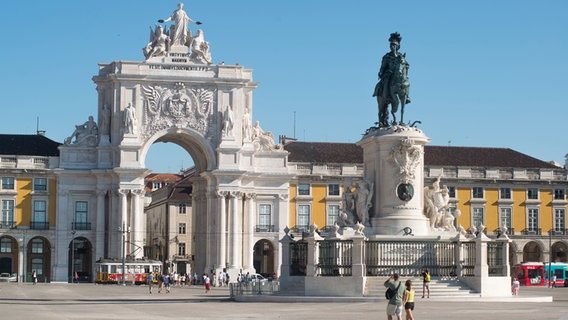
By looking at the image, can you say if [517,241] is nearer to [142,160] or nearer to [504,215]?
[504,215]

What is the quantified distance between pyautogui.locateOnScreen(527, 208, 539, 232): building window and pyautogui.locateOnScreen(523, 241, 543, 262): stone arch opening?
1.28 meters

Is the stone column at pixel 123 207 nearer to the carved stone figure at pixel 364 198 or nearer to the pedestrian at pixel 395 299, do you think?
the carved stone figure at pixel 364 198

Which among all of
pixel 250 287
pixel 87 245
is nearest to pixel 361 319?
pixel 250 287

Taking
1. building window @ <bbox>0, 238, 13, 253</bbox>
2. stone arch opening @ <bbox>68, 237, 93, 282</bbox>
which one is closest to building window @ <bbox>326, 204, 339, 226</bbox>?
stone arch opening @ <bbox>68, 237, 93, 282</bbox>

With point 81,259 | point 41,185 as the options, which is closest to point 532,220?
point 81,259

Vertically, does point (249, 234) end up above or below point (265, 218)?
below

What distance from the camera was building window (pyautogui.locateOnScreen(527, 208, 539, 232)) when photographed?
102 m

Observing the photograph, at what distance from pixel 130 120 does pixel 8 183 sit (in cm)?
1072

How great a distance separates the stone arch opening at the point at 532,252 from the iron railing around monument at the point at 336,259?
5933cm

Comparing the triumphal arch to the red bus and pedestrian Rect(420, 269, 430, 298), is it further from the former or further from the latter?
pedestrian Rect(420, 269, 430, 298)

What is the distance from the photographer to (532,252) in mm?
103625

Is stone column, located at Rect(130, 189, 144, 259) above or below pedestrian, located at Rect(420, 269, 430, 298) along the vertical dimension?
above

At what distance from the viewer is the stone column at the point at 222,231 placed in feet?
302

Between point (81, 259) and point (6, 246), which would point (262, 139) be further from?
point (6, 246)
